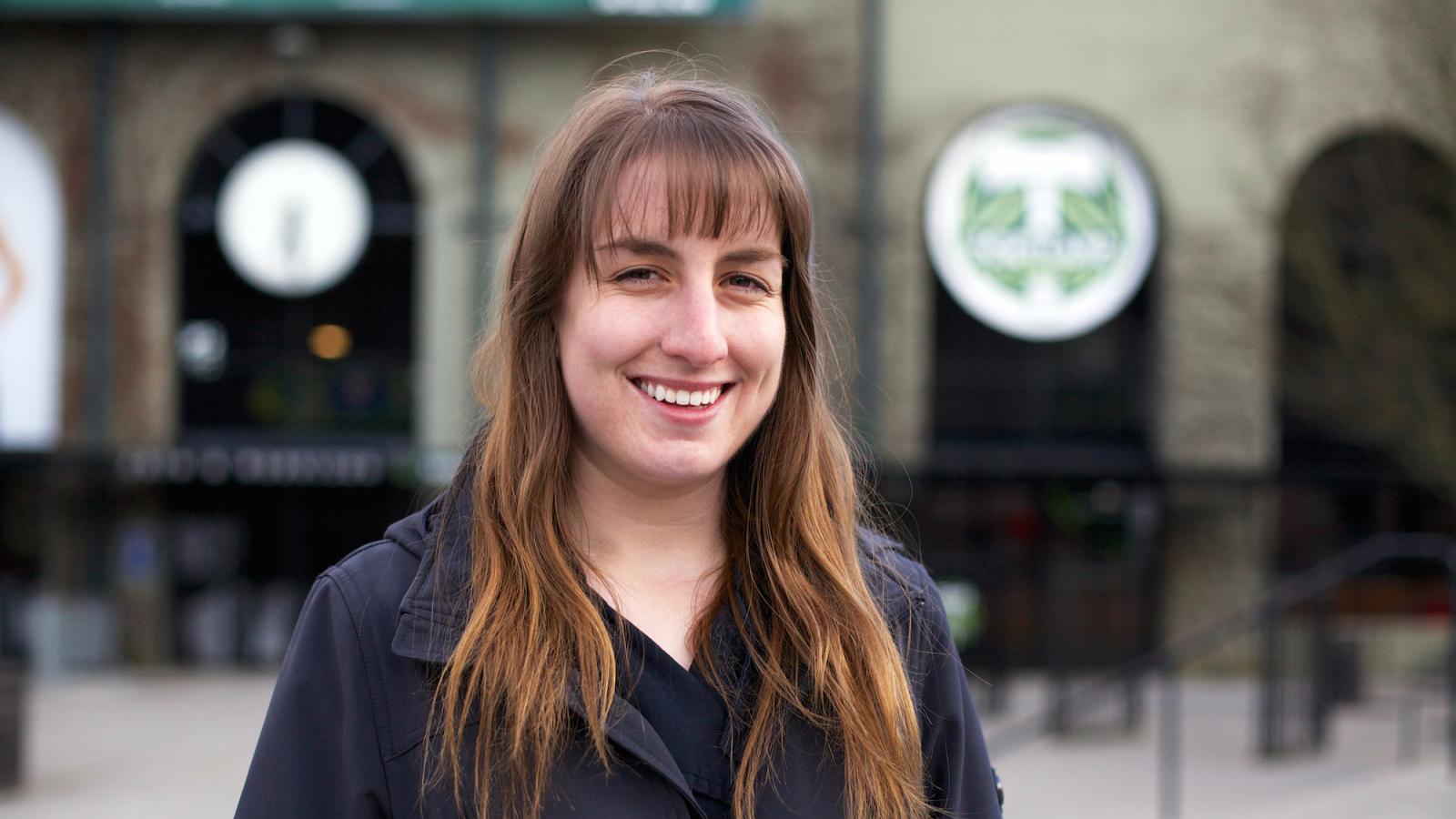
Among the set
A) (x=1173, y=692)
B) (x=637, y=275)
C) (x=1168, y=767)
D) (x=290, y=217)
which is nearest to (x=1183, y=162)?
(x=1173, y=692)

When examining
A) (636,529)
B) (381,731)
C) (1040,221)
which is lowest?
(381,731)

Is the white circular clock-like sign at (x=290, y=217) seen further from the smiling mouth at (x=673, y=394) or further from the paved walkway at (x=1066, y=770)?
the smiling mouth at (x=673, y=394)

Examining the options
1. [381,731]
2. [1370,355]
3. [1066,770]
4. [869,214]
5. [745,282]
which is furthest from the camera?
[869,214]

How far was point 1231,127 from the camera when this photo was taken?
54.4 feet

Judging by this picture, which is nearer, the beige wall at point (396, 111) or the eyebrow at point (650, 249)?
the eyebrow at point (650, 249)

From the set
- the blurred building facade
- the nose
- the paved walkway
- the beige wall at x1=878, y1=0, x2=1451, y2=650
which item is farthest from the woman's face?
the beige wall at x1=878, y1=0, x2=1451, y2=650

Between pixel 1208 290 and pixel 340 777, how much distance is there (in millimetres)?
15593

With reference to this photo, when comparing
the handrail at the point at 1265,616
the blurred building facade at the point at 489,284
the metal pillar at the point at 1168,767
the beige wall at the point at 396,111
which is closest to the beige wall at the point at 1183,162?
the blurred building facade at the point at 489,284

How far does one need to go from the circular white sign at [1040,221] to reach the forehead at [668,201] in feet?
48.0

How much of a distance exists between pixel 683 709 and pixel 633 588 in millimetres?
204

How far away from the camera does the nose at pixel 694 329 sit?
2.08 meters

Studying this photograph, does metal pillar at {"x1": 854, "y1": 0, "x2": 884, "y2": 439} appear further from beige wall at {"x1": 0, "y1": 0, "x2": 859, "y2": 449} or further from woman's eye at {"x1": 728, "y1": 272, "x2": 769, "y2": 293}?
woman's eye at {"x1": 728, "y1": 272, "x2": 769, "y2": 293}

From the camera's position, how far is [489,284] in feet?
54.5

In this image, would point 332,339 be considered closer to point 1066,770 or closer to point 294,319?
point 294,319
